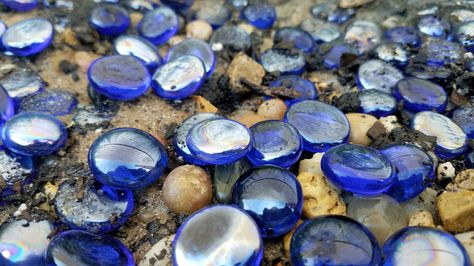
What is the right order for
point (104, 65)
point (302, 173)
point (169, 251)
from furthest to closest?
point (104, 65) < point (302, 173) < point (169, 251)

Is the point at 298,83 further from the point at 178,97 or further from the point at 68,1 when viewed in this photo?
the point at 68,1

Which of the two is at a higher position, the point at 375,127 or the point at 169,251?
the point at 375,127

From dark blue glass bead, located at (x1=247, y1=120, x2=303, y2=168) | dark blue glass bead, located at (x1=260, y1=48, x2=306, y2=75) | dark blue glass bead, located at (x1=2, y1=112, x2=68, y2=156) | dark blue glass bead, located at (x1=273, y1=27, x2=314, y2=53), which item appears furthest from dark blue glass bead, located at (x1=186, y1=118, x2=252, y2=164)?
dark blue glass bead, located at (x1=273, y1=27, x2=314, y2=53)

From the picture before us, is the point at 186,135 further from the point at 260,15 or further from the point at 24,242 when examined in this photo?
→ the point at 260,15

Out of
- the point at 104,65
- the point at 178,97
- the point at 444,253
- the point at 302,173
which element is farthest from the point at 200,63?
the point at 444,253

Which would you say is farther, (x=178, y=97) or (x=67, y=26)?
(x=67, y=26)

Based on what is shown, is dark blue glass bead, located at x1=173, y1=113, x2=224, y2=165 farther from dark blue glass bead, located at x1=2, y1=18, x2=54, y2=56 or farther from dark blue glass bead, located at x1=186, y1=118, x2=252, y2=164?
dark blue glass bead, located at x1=2, y1=18, x2=54, y2=56

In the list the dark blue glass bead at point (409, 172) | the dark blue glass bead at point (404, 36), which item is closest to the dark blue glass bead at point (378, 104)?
the dark blue glass bead at point (409, 172)
